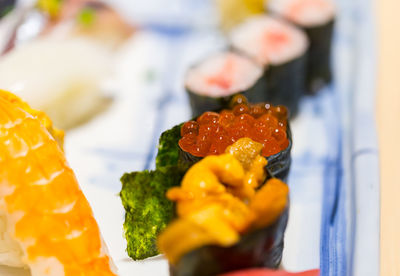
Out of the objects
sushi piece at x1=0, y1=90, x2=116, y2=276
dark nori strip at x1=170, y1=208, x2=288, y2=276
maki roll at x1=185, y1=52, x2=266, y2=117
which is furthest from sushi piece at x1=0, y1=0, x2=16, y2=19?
dark nori strip at x1=170, y1=208, x2=288, y2=276

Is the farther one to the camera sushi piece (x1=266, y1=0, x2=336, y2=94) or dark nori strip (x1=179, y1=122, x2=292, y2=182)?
sushi piece (x1=266, y1=0, x2=336, y2=94)

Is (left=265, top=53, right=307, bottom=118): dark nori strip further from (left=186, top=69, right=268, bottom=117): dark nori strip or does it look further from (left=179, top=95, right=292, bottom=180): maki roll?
(left=179, top=95, right=292, bottom=180): maki roll

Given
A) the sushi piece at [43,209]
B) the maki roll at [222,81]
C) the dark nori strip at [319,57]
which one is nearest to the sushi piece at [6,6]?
the maki roll at [222,81]

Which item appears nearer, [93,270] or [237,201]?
[237,201]

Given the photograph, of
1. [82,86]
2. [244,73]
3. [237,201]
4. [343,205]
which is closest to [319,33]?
[244,73]

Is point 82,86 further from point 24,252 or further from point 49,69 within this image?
point 24,252

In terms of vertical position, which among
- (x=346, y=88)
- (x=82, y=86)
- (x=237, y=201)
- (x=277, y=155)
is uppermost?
(x=237, y=201)

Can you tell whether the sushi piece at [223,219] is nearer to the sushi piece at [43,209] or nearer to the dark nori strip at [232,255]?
the dark nori strip at [232,255]
